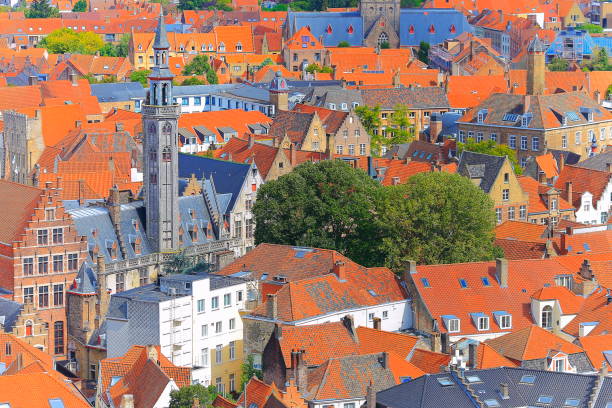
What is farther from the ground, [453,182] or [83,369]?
[453,182]

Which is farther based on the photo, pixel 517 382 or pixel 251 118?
pixel 251 118

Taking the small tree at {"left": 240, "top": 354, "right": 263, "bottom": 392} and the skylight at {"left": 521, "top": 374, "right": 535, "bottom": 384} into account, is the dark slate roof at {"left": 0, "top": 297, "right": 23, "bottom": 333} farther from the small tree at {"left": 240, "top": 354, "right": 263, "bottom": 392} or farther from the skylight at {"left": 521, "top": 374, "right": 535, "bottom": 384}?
the skylight at {"left": 521, "top": 374, "right": 535, "bottom": 384}

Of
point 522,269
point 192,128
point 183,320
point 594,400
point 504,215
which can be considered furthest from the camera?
point 192,128

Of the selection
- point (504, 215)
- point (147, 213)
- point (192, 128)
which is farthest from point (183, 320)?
point (192, 128)

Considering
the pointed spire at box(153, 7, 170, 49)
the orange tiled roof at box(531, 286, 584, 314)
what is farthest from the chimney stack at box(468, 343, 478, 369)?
the pointed spire at box(153, 7, 170, 49)

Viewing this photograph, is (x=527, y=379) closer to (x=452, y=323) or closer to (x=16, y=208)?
(x=452, y=323)

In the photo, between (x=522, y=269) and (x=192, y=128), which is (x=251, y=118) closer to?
(x=192, y=128)

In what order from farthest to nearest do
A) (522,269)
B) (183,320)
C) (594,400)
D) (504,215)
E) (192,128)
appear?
1. (192,128)
2. (504,215)
3. (522,269)
4. (183,320)
5. (594,400)
